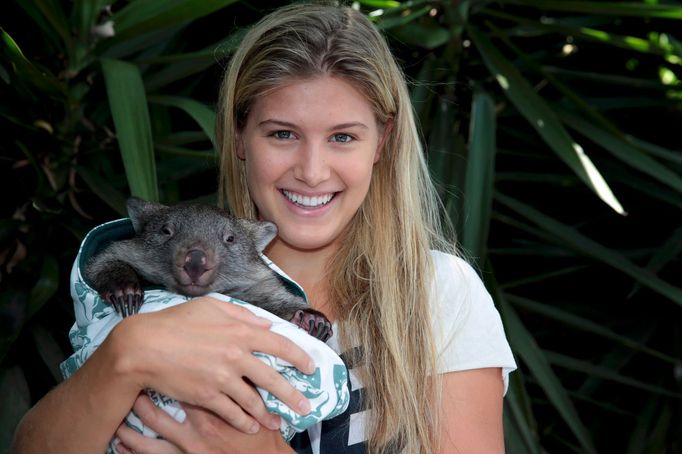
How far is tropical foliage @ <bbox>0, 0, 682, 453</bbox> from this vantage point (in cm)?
311

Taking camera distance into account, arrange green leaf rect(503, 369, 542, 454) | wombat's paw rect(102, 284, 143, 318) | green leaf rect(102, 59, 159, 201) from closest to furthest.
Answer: wombat's paw rect(102, 284, 143, 318), green leaf rect(102, 59, 159, 201), green leaf rect(503, 369, 542, 454)

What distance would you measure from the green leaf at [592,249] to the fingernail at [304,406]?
1890mm

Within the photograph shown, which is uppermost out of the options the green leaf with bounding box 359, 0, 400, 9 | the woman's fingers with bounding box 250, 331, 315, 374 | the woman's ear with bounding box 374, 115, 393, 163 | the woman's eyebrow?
the woman's eyebrow

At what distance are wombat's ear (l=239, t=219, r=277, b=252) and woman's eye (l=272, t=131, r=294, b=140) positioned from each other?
0.21 m

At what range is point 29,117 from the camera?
3.15 meters

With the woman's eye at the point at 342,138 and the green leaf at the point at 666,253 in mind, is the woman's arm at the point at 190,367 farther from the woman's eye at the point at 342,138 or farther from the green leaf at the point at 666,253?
the green leaf at the point at 666,253

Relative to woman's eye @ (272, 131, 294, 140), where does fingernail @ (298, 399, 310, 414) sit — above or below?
below

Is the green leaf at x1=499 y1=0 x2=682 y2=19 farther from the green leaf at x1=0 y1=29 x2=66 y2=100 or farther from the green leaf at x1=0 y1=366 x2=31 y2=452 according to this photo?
the green leaf at x1=0 y1=366 x2=31 y2=452

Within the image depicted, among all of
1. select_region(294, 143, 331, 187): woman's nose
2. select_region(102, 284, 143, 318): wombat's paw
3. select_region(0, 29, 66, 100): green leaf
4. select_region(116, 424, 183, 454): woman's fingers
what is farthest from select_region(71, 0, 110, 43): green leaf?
select_region(116, 424, 183, 454): woman's fingers

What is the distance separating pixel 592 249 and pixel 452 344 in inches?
57.2

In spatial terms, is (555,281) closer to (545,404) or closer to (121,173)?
(545,404)

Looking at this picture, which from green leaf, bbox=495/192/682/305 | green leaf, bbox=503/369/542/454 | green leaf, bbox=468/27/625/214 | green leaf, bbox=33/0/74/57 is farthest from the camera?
green leaf, bbox=495/192/682/305

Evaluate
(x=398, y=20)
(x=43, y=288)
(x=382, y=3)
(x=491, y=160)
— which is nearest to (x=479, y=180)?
(x=491, y=160)

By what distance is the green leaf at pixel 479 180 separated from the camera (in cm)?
321
